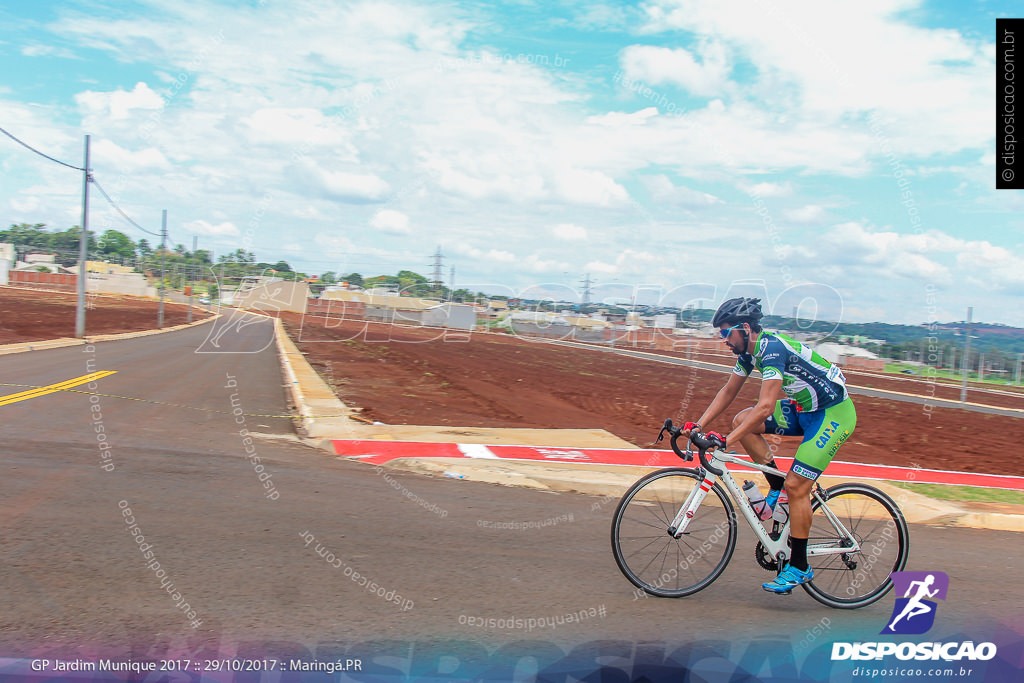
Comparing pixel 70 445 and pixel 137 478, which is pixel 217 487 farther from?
pixel 70 445

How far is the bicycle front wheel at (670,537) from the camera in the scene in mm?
4996

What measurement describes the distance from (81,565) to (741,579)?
4.53 m

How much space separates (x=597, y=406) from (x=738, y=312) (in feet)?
46.9

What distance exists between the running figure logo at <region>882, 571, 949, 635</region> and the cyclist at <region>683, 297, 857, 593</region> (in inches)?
22.1

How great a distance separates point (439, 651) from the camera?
3943 mm

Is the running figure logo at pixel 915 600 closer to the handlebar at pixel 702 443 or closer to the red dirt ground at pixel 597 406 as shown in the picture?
the handlebar at pixel 702 443

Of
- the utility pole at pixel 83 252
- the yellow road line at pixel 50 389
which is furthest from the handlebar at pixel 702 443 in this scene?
the utility pole at pixel 83 252

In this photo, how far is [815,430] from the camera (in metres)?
5.04

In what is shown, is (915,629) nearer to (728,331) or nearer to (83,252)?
(728,331)

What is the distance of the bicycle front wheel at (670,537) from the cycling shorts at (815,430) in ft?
1.87

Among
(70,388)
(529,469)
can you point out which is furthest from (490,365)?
(529,469)

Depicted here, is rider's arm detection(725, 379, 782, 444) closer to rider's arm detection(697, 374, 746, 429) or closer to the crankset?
rider's arm detection(697, 374, 746, 429)

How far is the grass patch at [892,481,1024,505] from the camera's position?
8.79 m

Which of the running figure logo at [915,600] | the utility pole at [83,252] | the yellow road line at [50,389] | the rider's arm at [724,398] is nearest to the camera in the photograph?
the running figure logo at [915,600]
